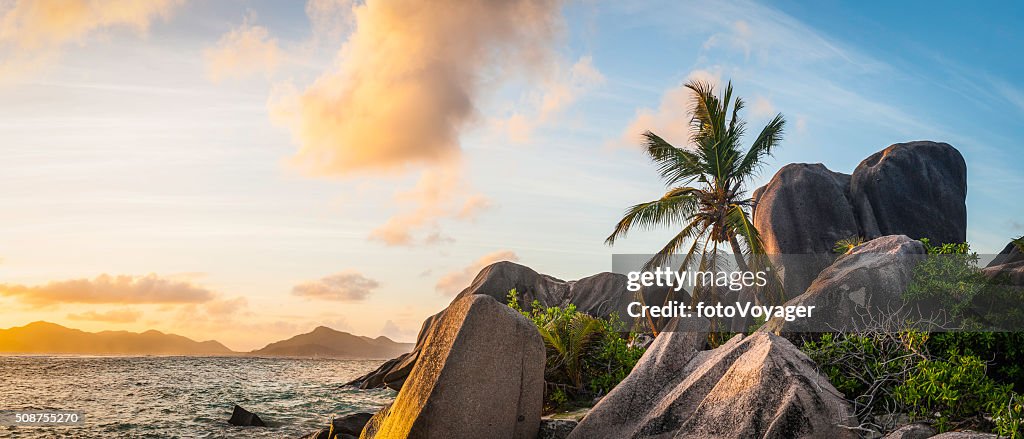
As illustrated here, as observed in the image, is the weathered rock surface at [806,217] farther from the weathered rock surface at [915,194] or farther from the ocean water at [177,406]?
the ocean water at [177,406]

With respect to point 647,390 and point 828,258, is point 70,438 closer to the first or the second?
point 647,390

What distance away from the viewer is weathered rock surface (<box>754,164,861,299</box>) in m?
33.9

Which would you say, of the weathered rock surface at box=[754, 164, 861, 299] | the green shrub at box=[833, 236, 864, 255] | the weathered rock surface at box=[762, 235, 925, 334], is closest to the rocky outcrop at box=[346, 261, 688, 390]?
the weathered rock surface at box=[754, 164, 861, 299]

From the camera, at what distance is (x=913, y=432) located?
9.13 metres

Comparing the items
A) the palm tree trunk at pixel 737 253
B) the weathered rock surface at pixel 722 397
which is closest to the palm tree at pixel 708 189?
the palm tree trunk at pixel 737 253

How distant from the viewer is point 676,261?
26.1 m

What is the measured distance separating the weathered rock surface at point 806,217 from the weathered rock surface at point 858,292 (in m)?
18.7

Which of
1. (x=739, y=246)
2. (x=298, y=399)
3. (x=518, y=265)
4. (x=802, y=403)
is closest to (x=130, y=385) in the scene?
(x=298, y=399)

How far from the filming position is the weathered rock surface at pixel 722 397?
8.59 metres

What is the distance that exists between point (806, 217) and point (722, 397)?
1094 inches

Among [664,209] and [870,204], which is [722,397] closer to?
[664,209]

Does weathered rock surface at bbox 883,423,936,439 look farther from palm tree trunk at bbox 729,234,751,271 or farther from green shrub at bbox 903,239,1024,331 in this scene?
palm tree trunk at bbox 729,234,751,271

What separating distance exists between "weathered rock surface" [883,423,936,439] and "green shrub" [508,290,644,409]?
6.05 meters

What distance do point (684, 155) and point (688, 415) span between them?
61.9 feet
